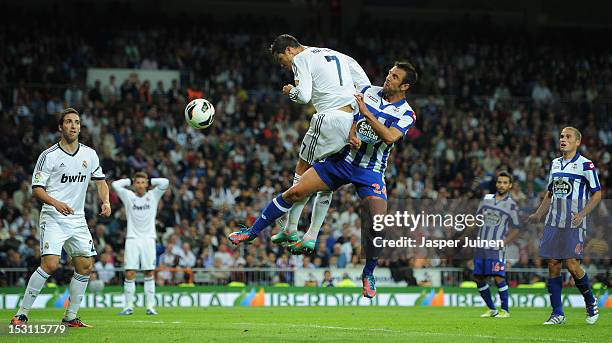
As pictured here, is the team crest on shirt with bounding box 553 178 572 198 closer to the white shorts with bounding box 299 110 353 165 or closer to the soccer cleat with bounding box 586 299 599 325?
the soccer cleat with bounding box 586 299 599 325

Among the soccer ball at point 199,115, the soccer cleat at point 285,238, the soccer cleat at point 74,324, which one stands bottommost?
the soccer cleat at point 74,324

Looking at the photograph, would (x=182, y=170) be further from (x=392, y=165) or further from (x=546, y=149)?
(x=546, y=149)

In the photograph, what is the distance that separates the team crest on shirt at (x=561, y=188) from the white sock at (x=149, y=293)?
7924 mm

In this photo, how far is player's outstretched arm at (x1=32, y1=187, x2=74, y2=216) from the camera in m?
12.8

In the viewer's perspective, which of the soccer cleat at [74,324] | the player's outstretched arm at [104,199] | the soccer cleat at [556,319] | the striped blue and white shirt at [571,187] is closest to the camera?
the player's outstretched arm at [104,199]

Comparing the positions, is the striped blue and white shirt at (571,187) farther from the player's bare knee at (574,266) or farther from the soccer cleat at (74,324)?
the soccer cleat at (74,324)

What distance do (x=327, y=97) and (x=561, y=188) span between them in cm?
482

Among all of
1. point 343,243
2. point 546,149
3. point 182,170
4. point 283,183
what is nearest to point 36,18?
point 182,170

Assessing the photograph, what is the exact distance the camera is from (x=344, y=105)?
1191 cm

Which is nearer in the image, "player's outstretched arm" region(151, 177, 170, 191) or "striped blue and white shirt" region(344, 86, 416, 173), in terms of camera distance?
"striped blue and white shirt" region(344, 86, 416, 173)

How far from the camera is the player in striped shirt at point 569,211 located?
1451 cm

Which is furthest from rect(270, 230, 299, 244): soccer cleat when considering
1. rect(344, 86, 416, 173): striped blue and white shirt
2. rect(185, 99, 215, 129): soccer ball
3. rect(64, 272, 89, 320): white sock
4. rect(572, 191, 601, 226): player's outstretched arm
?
rect(572, 191, 601, 226): player's outstretched arm

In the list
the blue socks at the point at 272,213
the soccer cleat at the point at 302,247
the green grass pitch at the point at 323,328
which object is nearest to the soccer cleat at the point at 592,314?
the green grass pitch at the point at 323,328

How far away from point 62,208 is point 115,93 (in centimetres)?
1596
